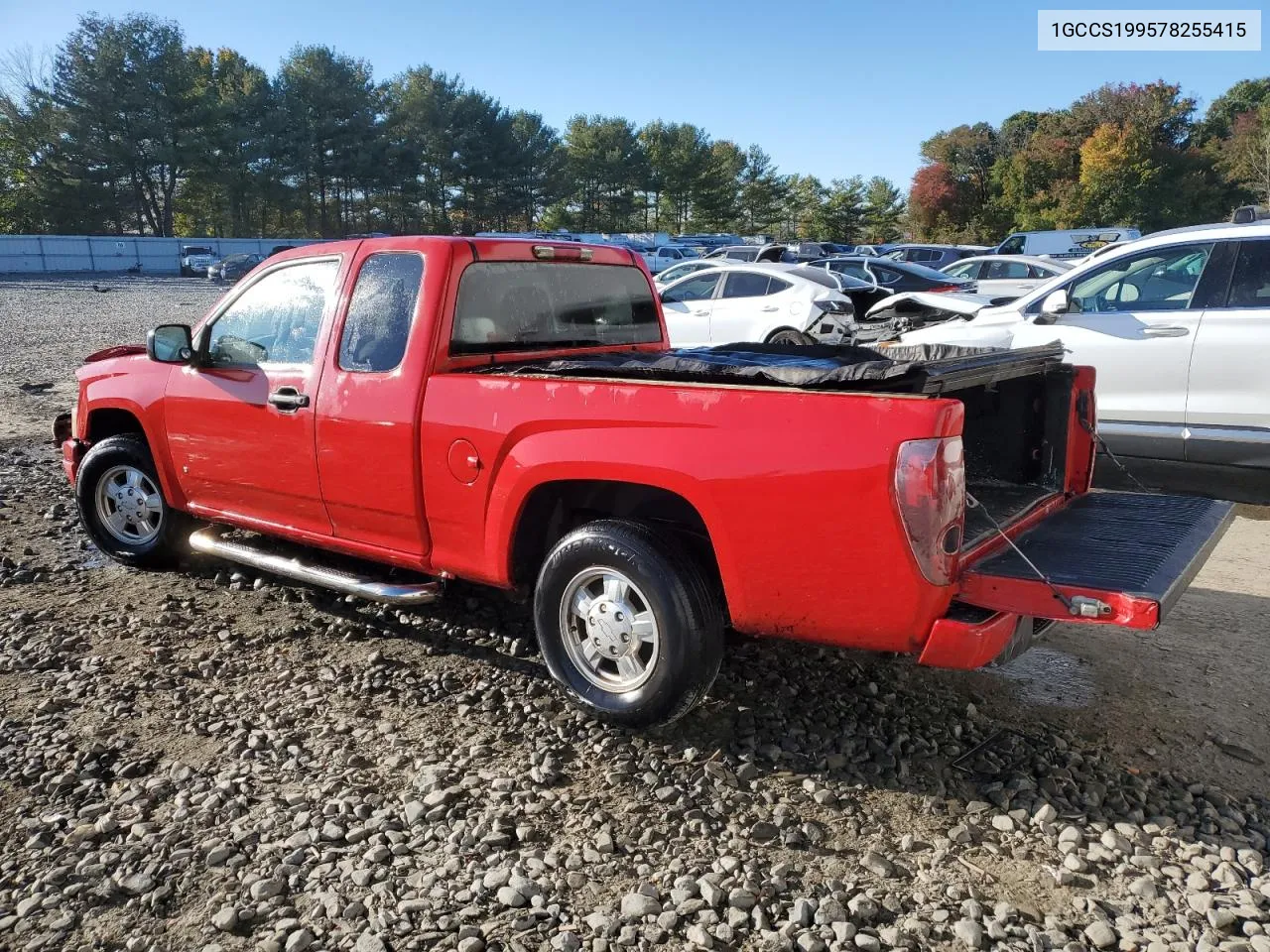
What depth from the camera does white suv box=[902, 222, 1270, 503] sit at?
6336 millimetres

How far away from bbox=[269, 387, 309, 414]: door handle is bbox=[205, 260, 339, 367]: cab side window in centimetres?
15

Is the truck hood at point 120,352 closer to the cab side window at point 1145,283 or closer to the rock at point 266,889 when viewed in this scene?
the rock at point 266,889

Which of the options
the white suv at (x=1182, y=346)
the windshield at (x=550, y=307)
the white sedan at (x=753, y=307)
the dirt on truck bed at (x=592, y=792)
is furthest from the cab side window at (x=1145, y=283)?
the white sedan at (x=753, y=307)

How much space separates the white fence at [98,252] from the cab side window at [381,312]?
45.1 metres

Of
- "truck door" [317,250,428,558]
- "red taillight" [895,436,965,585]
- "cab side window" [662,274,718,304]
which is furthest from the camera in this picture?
"cab side window" [662,274,718,304]

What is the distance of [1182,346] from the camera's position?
6.59 m

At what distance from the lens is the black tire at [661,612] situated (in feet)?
11.2

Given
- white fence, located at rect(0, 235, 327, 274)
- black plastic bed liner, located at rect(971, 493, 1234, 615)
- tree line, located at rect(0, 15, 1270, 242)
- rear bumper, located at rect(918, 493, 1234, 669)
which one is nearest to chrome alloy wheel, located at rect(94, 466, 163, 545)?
rear bumper, located at rect(918, 493, 1234, 669)

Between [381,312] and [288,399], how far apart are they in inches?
25.3

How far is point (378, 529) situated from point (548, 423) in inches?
45.4

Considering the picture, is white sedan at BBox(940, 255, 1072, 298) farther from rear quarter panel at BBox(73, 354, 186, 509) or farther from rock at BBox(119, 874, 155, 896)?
rock at BBox(119, 874, 155, 896)

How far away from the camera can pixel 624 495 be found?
12.6 feet

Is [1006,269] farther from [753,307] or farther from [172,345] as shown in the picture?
[172,345]

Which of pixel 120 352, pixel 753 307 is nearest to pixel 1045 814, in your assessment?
pixel 120 352
